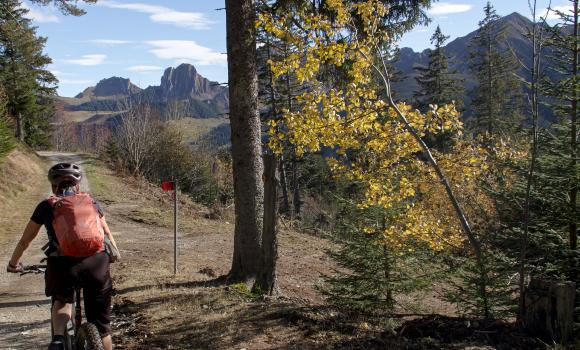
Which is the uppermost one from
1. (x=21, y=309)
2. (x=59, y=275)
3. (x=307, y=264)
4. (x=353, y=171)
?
(x=353, y=171)

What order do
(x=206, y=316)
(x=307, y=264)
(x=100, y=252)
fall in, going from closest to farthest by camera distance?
(x=100, y=252) → (x=206, y=316) → (x=307, y=264)

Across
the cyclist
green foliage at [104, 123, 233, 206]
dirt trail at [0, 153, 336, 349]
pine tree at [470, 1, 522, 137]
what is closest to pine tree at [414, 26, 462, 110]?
pine tree at [470, 1, 522, 137]

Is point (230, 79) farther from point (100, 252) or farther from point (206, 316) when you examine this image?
point (100, 252)

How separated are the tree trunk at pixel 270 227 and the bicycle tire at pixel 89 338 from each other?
12.6ft

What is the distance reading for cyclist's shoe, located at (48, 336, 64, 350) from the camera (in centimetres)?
352

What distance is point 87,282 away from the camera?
362 centimetres

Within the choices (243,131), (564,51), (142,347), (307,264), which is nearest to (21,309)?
(142,347)

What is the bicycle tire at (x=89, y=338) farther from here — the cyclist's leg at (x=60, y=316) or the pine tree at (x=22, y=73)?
the pine tree at (x=22, y=73)

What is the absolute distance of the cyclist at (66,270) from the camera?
3.55 m

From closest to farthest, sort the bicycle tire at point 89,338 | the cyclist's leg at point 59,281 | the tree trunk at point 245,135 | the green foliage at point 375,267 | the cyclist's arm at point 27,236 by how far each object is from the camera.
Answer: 1. the bicycle tire at point 89,338
2. the cyclist's leg at point 59,281
3. the cyclist's arm at point 27,236
4. the tree trunk at point 245,135
5. the green foliage at point 375,267

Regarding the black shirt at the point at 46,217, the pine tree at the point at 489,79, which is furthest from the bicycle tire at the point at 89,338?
the pine tree at the point at 489,79

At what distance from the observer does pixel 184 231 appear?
54.9 feet

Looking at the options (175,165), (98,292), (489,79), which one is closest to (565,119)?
(98,292)

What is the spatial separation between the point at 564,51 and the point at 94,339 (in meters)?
6.47
